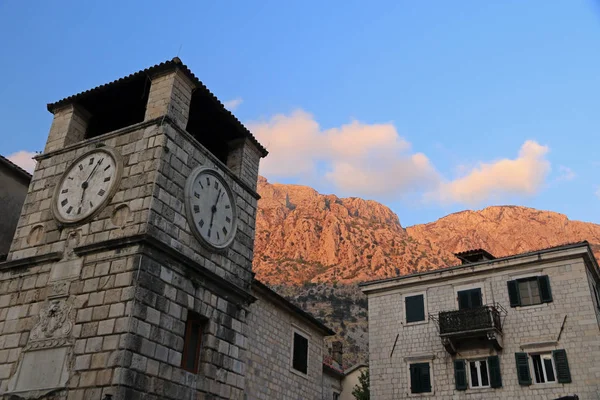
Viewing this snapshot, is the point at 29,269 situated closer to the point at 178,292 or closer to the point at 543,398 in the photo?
the point at 178,292

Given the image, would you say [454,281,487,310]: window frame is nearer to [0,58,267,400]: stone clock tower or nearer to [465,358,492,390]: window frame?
[465,358,492,390]: window frame

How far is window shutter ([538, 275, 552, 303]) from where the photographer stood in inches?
841

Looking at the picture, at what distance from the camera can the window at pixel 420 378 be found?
22703 millimetres

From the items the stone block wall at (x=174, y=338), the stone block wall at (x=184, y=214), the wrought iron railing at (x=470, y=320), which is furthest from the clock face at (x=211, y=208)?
the wrought iron railing at (x=470, y=320)

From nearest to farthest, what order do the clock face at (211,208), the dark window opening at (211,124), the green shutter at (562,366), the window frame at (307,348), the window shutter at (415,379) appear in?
the clock face at (211,208), the dark window opening at (211,124), the green shutter at (562,366), the window frame at (307,348), the window shutter at (415,379)

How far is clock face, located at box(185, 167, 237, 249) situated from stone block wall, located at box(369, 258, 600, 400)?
13.6 meters

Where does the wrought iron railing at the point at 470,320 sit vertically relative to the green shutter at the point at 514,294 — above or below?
below

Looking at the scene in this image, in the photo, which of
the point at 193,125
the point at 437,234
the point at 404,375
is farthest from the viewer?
the point at 437,234

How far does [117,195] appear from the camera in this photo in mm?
11391

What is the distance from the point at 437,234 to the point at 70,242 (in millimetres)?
131845

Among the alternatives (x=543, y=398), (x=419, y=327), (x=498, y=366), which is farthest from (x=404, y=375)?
(x=543, y=398)

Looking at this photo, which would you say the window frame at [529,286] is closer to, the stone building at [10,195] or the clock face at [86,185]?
the clock face at [86,185]

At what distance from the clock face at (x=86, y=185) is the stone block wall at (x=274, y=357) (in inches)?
306

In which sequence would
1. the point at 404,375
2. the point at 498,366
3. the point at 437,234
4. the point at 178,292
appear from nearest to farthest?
the point at 178,292
the point at 498,366
the point at 404,375
the point at 437,234
